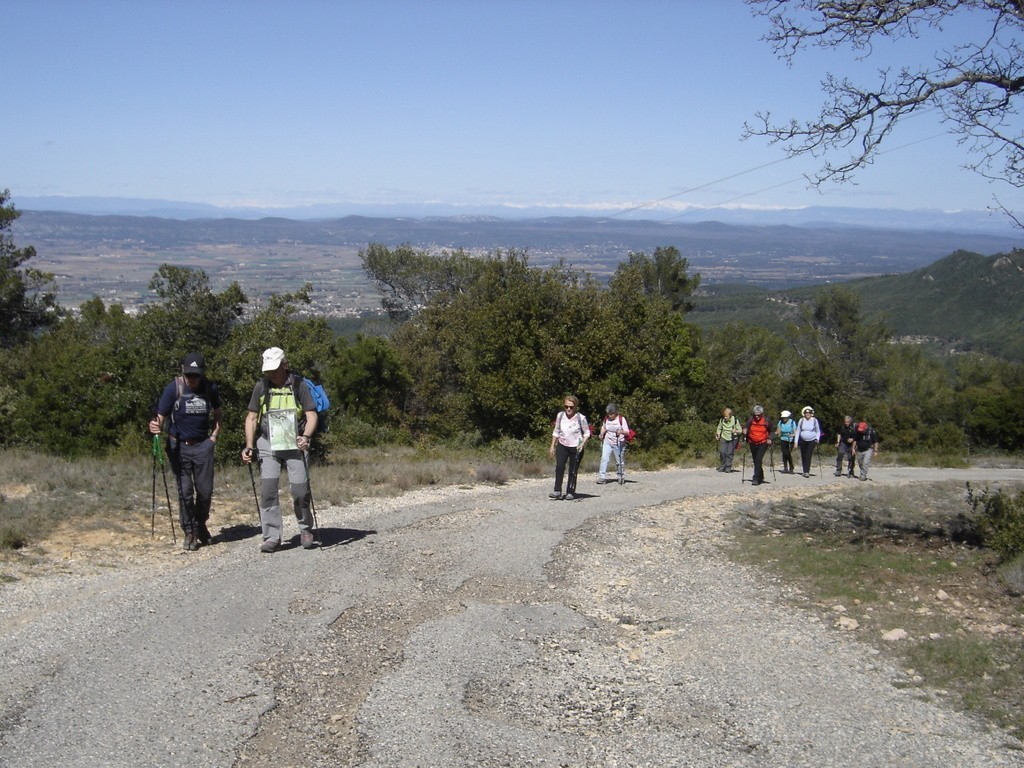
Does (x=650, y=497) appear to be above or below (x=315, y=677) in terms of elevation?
below

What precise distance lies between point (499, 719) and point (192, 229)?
164957mm

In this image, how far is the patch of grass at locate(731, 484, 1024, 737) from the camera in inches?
234

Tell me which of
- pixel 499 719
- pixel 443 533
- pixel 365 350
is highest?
pixel 499 719

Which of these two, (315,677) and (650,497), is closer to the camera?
(315,677)

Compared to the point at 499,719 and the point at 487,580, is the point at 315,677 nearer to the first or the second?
the point at 499,719

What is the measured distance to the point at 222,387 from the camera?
65.9 ft

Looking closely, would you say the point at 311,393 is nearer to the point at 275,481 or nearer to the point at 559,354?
the point at 275,481

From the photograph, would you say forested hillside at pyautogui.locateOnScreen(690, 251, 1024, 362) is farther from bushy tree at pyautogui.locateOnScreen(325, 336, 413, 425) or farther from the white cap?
the white cap

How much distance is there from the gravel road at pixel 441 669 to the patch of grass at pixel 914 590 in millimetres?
318

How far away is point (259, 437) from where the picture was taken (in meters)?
8.73

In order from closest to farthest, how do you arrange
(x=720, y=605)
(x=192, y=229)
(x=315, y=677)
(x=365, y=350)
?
(x=315, y=677), (x=720, y=605), (x=365, y=350), (x=192, y=229)

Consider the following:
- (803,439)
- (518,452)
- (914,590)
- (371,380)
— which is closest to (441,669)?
(914,590)

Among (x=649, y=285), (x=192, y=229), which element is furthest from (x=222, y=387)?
(x=192, y=229)

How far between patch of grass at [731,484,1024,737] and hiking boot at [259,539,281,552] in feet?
15.9
